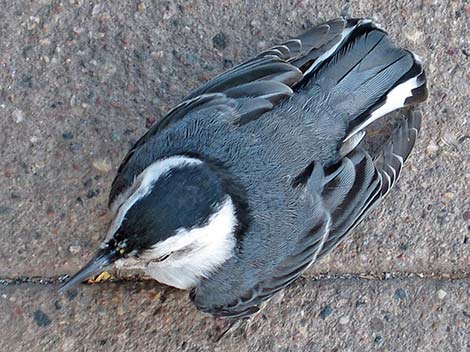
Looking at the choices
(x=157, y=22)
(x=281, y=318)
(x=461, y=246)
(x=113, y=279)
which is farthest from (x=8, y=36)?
(x=461, y=246)

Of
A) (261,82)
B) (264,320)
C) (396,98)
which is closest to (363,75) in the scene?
(396,98)

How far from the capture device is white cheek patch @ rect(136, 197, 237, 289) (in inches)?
110

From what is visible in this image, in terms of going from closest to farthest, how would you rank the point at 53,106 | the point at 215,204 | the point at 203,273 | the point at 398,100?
the point at 215,204 < the point at 203,273 < the point at 398,100 < the point at 53,106

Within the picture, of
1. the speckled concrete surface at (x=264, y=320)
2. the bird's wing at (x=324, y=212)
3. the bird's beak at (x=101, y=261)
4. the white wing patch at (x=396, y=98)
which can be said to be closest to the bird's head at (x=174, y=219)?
the bird's beak at (x=101, y=261)

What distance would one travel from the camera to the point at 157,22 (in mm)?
3855

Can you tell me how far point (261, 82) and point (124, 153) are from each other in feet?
2.48

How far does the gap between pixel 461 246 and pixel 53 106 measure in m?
1.88

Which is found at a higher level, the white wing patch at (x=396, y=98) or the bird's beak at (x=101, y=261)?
the bird's beak at (x=101, y=261)

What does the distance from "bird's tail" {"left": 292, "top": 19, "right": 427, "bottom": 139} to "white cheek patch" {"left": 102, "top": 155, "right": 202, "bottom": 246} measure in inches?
25.0

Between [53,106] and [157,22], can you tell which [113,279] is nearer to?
[53,106]

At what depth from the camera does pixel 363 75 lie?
10.9 ft

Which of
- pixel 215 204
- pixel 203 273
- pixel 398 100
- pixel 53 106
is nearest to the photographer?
pixel 215 204

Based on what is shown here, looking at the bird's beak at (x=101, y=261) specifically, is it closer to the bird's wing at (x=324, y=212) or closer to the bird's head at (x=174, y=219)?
the bird's head at (x=174, y=219)

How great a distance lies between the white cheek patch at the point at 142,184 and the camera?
9.20 ft
